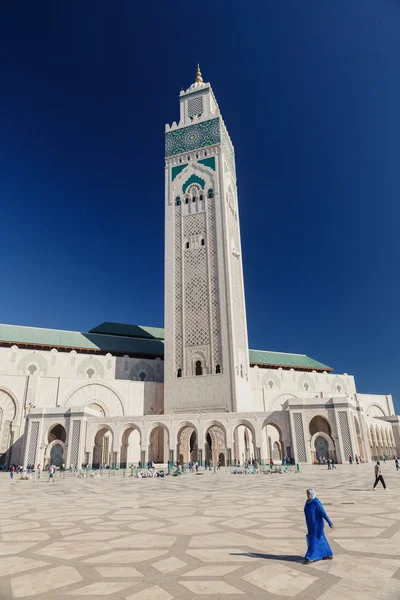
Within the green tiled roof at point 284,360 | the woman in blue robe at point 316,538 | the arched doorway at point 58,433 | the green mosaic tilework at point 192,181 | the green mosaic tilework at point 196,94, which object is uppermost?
the green mosaic tilework at point 196,94

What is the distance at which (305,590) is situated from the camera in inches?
126

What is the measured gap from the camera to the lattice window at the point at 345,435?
2322 cm

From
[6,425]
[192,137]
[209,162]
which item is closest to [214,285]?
[209,162]

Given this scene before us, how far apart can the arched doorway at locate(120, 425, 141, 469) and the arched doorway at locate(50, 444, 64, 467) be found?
12.6 ft

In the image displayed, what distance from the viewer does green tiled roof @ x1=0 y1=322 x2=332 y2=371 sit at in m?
32.1

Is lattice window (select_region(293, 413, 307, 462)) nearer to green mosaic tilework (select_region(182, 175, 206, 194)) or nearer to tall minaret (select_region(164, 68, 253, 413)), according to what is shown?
tall minaret (select_region(164, 68, 253, 413))

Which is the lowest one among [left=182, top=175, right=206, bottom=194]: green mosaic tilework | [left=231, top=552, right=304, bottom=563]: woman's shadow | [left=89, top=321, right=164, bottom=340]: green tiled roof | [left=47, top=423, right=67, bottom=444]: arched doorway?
[left=231, top=552, right=304, bottom=563]: woman's shadow

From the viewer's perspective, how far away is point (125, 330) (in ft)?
126

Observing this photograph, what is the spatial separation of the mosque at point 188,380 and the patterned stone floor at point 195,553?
56.8ft

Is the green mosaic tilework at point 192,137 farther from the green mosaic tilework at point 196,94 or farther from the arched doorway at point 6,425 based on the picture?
the arched doorway at point 6,425

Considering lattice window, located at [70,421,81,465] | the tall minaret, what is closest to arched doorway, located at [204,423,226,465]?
the tall minaret

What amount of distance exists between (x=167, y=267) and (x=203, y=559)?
27.8 meters

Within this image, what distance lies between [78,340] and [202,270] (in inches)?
478

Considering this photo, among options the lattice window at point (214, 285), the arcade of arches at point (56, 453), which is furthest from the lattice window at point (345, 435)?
the arcade of arches at point (56, 453)
